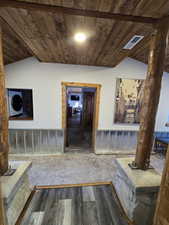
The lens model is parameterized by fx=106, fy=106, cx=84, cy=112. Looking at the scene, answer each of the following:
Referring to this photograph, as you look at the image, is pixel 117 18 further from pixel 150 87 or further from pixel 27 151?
pixel 27 151

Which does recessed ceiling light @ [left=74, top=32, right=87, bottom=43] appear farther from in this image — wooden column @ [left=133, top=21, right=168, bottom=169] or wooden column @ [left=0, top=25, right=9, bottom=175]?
wooden column @ [left=0, top=25, right=9, bottom=175]

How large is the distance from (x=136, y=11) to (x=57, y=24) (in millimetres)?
1007

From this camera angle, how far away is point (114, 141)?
343cm

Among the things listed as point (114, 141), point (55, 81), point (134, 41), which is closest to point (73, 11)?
point (134, 41)

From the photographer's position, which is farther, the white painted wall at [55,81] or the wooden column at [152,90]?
the white painted wall at [55,81]

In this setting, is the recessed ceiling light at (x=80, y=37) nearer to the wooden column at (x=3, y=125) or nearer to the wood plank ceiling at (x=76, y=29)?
the wood plank ceiling at (x=76, y=29)

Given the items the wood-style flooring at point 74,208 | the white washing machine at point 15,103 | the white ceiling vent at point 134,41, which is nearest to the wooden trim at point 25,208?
the wood-style flooring at point 74,208

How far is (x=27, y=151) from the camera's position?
3.22 metres

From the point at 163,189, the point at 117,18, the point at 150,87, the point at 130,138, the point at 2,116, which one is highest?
the point at 117,18

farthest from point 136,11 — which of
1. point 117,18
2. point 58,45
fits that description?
point 58,45

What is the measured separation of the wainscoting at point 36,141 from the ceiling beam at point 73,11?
2698mm

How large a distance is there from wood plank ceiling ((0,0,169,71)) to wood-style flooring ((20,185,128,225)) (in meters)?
2.59

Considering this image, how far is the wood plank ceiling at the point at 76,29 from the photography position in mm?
1159

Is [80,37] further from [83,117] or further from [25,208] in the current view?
[83,117]
